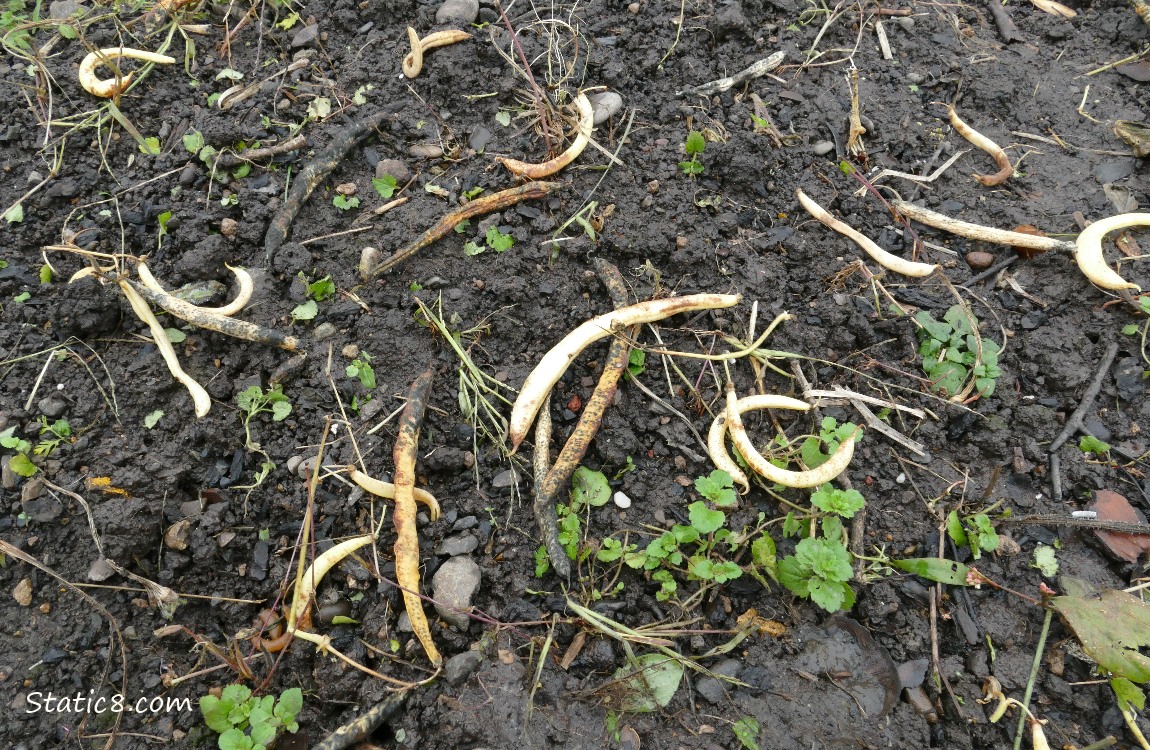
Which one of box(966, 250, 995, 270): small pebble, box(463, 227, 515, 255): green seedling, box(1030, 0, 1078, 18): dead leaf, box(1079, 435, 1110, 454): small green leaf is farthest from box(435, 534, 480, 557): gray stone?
box(1030, 0, 1078, 18): dead leaf

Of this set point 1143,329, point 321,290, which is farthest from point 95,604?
point 1143,329

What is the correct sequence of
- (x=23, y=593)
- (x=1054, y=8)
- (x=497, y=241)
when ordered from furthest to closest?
1. (x=1054, y=8)
2. (x=497, y=241)
3. (x=23, y=593)

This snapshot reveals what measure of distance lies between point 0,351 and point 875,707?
3.99 meters

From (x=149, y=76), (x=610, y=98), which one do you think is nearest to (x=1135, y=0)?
(x=610, y=98)

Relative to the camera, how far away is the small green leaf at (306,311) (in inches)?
122

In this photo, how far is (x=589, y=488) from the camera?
2.84 metres

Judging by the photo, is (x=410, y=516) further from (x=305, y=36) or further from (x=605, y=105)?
(x=305, y=36)

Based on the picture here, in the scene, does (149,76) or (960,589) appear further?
(149,76)

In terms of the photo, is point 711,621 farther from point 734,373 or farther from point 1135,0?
point 1135,0

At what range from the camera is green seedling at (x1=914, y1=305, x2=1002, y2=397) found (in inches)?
120

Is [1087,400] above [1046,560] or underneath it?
above

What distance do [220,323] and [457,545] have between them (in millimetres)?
1482

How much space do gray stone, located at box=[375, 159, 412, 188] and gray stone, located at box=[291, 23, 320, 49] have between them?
1.03 meters

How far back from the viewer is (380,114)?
3.56m
